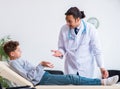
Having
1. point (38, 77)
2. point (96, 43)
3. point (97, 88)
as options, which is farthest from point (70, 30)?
point (97, 88)

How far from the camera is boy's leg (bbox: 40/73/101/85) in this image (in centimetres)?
313

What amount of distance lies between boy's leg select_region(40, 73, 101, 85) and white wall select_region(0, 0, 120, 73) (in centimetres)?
238

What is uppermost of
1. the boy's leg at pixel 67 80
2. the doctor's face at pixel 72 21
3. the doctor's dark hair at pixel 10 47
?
the doctor's face at pixel 72 21

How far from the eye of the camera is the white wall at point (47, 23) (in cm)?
552

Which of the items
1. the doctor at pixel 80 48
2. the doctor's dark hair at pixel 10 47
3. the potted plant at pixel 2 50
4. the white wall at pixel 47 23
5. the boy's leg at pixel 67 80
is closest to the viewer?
the boy's leg at pixel 67 80

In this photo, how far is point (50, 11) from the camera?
561 centimetres

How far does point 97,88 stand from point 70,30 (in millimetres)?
979

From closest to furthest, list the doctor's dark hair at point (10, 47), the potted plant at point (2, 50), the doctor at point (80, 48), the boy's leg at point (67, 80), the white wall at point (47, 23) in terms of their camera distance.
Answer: the boy's leg at point (67, 80)
the doctor's dark hair at point (10, 47)
the doctor at point (80, 48)
the potted plant at point (2, 50)
the white wall at point (47, 23)

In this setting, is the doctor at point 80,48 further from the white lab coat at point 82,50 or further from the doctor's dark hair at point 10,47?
the doctor's dark hair at point 10,47

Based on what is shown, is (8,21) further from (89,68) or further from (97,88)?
(97,88)

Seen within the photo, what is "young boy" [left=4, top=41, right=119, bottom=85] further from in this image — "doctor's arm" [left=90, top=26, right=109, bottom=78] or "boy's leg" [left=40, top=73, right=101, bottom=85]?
"doctor's arm" [left=90, top=26, right=109, bottom=78]

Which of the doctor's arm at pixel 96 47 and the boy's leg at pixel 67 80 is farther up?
the doctor's arm at pixel 96 47

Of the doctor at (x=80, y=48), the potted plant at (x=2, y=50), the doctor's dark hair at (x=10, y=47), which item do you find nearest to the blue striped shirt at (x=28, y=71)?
the doctor's dark hair at (x=10, y=47)

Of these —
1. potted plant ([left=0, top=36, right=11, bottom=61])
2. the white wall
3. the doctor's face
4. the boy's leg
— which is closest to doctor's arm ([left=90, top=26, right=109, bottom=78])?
the doctor's face
